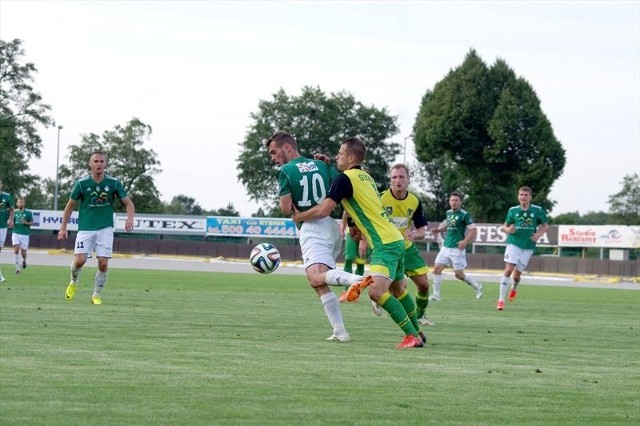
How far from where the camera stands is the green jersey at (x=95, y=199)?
57.2ft

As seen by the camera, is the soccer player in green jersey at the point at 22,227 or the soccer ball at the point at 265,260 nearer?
the soccer ball at the point at 265,260

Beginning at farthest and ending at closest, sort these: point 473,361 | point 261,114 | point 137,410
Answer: point 261,114
point 473,361
point 137,410

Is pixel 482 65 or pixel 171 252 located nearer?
pixel 171 252

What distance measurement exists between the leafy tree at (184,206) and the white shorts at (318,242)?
12742cm

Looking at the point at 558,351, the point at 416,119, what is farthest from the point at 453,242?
the point at 416,119

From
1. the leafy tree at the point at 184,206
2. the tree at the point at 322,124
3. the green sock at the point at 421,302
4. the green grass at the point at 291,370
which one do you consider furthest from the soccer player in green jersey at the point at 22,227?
the leafy tree at the point at 184,206

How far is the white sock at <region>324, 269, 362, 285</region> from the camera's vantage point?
36.9 ft

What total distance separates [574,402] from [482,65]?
8485 centimetres

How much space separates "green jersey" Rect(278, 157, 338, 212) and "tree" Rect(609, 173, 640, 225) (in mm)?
138654

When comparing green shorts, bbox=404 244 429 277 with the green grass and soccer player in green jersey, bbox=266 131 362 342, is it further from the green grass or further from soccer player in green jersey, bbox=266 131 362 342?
soccer player in green jersey, bbox=266 131 362 342

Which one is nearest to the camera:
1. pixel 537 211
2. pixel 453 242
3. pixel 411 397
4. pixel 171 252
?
pixel 411 397

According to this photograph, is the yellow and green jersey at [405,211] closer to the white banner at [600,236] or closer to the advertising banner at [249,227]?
the white banner at [600,236]

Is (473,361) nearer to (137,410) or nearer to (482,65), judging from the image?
(137,410)

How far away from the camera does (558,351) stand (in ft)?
38.8
